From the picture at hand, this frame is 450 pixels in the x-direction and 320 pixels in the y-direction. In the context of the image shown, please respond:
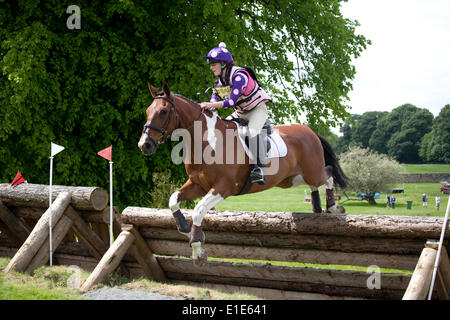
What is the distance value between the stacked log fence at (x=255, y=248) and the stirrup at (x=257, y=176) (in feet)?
1.95

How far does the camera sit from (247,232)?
5.00 metres

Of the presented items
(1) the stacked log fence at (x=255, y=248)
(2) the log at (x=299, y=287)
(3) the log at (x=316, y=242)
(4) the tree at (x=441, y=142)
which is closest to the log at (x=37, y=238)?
(1) the stacked log fence at (x=255, y=248)

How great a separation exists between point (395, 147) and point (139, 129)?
41.7 meters

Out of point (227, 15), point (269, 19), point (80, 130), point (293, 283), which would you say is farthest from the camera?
point (269, 19)

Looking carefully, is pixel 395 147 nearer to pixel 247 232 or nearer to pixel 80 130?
pixel 80 130

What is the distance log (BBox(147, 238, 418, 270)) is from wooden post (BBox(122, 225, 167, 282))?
93 millimetres

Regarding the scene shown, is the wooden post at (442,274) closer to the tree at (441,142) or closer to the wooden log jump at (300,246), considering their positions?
the wooden log jump at (300,246)

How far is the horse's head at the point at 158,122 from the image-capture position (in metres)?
3.99

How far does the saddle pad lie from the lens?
448 cm

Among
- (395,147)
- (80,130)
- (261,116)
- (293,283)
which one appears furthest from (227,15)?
(395,147)

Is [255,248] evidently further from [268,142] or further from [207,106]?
[207,106]

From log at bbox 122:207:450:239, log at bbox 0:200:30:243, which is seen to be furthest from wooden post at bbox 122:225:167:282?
log at bbox 0:200:30:243

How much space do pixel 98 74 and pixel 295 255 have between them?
764 cm

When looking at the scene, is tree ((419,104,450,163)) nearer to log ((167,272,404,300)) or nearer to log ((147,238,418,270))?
log ((167,272,404,300))
